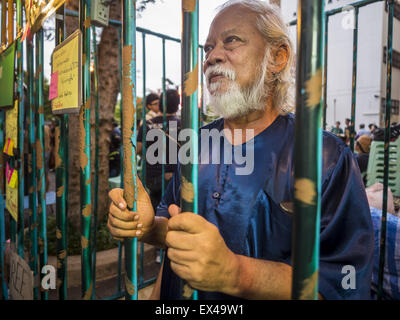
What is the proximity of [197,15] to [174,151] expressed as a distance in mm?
2669

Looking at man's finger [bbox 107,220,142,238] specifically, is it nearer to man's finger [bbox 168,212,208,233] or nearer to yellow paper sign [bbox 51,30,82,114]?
man's finger [bbox 168,212,208,233]

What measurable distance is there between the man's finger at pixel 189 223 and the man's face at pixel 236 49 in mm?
897

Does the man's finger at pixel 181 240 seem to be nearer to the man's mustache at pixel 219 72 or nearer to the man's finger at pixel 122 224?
the man's finger at pixel 122 224

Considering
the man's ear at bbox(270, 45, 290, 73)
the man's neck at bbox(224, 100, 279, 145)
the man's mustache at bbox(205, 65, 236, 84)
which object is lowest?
the man's neck at bbox(224, 100, 279, 145)

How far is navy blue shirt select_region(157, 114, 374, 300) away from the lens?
0.92 meters

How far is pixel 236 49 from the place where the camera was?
4.43 ft

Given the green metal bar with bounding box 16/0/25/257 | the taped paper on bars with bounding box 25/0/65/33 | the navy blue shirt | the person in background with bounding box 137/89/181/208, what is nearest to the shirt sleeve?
the navy blue shirt

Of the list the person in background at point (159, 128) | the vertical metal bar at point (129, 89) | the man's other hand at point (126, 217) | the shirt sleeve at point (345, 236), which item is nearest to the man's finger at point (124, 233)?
the man's other hand at point (126, 217)

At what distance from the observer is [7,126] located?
2.00 meters

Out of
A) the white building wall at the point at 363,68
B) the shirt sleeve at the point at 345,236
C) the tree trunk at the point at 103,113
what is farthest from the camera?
the white building wall at the point at 363,68

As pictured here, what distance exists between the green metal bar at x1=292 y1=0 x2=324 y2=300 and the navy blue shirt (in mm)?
529

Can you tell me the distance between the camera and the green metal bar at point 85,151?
3.32 feet

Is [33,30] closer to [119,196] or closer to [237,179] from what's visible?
[119,196]
